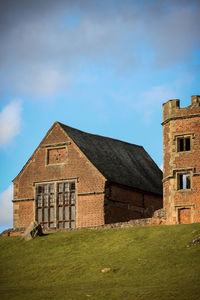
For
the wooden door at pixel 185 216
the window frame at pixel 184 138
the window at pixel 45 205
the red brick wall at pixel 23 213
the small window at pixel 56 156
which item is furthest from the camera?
the red brick wall at pixel 23 213

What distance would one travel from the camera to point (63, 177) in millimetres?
55406

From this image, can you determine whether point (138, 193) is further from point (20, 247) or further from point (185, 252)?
point (185, 252)

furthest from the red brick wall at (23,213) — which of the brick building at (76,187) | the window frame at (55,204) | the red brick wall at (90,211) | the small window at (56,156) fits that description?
the red brick wall at (90,211)

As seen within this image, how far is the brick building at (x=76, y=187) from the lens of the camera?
53625 mm

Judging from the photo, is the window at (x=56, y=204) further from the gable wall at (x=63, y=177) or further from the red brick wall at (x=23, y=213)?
the red brick wall at (x=23, y=213)

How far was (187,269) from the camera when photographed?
109 ft

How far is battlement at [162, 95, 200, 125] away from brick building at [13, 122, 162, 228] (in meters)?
7.37

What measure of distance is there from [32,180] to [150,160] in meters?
15.3

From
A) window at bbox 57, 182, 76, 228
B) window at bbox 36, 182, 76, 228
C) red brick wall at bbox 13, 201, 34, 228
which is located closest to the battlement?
window at bbox 57, 182, 76, 228

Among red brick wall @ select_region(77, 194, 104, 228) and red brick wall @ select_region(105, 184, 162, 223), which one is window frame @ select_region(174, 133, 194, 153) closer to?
red brick wall @ select_region(105, 184, 162, 223)

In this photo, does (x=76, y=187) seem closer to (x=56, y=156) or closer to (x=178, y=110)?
(x=56, y=156)

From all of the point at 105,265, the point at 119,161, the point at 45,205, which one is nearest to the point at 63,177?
the point at 45,205

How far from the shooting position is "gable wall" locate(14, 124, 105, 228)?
175 ft

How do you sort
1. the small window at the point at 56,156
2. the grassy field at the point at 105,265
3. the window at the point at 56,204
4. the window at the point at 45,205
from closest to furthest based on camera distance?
the grassy field at the point at 105,265, the window at the point at 56,204, the window at the point at 45,205, the small window at the point at 56,156
